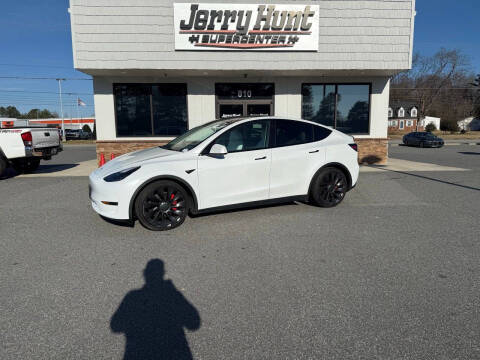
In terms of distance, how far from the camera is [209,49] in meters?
10.5

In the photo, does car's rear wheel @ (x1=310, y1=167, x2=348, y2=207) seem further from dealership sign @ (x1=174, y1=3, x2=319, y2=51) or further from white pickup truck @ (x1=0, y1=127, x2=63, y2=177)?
white pickup truck @ (x1=0, y1=127, x2=63, y2=177)

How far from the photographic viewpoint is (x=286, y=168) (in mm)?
5559

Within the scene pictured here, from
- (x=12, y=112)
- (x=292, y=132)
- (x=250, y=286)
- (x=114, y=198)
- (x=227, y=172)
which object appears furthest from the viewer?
(x=12, y=112)

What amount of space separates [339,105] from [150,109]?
23.4 ft

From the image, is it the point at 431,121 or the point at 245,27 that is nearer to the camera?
the point at 245,27

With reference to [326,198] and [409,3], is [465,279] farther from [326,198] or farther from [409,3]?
[409,3]

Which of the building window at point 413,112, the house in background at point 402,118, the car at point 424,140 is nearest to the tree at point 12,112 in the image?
the house in background at point 402,118

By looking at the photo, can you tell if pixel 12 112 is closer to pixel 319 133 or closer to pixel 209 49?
pixel 209 49

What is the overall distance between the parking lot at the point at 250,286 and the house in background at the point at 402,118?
7182 cm

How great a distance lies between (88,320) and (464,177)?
11.0 metres

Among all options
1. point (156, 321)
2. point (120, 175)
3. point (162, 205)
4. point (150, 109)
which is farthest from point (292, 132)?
point (150, 109)

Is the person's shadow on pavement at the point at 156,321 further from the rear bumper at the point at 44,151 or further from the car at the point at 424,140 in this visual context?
the car at the point at 424,140

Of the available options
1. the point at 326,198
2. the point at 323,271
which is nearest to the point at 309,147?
the point at 326,198

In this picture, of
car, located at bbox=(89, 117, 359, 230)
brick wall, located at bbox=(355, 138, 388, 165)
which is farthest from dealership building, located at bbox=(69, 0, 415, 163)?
car, located at bbox=(89, 117, 359, 230)
